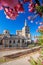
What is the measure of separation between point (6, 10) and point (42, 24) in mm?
1125

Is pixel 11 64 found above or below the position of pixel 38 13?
below

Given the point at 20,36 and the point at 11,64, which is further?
the point at 20,36

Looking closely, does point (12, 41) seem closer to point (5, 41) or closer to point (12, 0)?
point (5, 41)

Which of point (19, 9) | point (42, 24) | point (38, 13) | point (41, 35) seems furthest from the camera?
point (41, 35)

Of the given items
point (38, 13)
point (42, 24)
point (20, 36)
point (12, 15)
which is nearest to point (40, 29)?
point (42, 24)

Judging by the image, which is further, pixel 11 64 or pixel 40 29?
pixel 11 64

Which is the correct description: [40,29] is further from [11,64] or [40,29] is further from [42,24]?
[11,64]

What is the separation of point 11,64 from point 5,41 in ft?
30.2

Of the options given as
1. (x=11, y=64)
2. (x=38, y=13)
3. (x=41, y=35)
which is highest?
(x=38, y=13)

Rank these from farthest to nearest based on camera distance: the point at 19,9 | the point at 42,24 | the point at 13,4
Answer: the point at 42,24 → the point at 19,9 → the point at 13,4

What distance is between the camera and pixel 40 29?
5.35 ft

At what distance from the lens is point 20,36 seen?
1298 cm

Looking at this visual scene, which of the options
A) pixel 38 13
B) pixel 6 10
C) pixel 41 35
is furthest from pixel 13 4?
pixel 41 35

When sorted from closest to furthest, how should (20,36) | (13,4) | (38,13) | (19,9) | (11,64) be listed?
(13,4)
(19,9)
(38,13)
(11,64)
(20,36)
